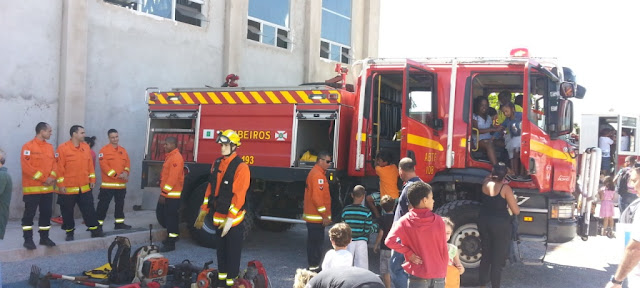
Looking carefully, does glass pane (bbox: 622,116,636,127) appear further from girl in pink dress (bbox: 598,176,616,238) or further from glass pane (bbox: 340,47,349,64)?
glass pane (bbox: 340,47,349,64)

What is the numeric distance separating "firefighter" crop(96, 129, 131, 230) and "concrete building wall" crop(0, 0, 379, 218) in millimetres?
1692

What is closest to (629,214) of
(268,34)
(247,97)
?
(247,97)

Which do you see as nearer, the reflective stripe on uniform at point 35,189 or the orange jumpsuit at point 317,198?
the orange jumpsuit at point 317,198

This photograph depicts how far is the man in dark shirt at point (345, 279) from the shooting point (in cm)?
301

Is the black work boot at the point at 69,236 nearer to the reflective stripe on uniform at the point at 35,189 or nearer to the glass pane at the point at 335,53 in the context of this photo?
the reflective stripe on uniform at the point at 35,189

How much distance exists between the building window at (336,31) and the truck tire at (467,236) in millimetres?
10269

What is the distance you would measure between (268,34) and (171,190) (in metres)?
7.30

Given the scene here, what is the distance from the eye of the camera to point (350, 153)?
7004 millimetres

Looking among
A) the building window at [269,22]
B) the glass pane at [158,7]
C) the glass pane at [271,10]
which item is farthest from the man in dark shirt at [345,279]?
the glass pane at [271,10]

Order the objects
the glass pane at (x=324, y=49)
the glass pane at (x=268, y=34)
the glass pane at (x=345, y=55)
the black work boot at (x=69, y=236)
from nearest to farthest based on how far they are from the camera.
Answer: the black work boot at (x=69, y=236) < the glass pane at (x=268, y=34) < the glass pane at (x=324, y=49) < the glass pane at (x=345, y=55)

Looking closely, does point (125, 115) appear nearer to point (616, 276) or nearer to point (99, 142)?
point (99, 142)

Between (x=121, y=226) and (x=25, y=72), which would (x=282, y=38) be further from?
(x=121, y=226)

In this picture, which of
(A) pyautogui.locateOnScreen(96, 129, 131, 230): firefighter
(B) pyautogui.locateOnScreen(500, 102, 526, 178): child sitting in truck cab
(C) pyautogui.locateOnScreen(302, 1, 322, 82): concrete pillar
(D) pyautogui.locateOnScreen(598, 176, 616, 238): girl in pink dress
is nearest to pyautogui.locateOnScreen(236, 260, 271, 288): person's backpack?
(B) pyautogui.locateOnScreen(500, 102, 526, 178): child sitting in truck cab

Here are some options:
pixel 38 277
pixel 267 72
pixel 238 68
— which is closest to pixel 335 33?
pixel 267 72
